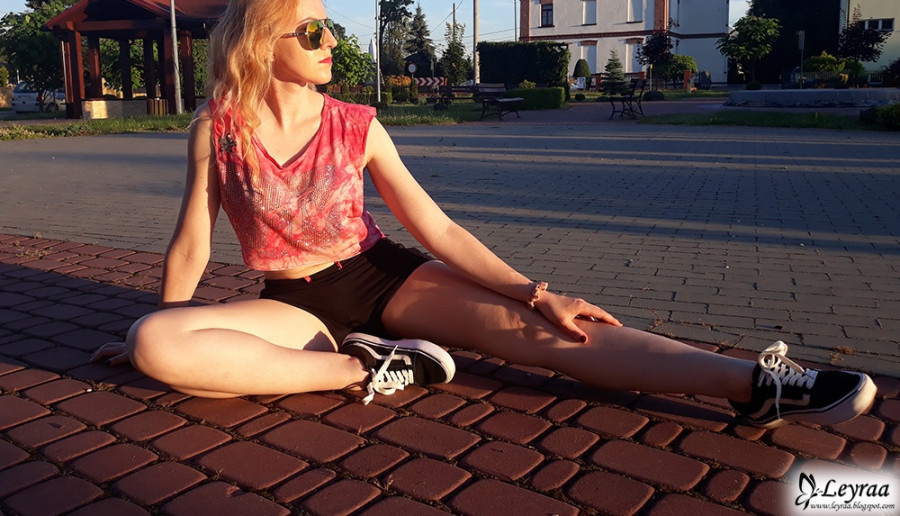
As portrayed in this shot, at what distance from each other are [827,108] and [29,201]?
1997 centimetres

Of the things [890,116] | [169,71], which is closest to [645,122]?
[890,116]

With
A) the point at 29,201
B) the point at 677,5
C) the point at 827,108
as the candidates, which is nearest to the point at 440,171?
the point at 29,201

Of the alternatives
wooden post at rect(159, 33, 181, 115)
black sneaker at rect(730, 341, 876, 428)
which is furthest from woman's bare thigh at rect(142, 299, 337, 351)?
wooden post at rect(159, 33, 181, 115)

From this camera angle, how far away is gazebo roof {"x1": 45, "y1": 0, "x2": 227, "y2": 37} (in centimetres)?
2514

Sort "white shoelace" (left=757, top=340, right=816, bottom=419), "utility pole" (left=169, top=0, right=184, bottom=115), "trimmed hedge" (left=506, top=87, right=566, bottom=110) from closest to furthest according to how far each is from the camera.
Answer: "white shoelace" (left=757, top=340, right=816, bottom=419), "utility pole" (left=169, top=0, right=184, bottom=115), "trimmed hedge" (left=506, top=87, right=566, bottom=110)

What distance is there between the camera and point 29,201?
7820 mm

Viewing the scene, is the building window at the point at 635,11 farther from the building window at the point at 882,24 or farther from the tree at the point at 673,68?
the building window at the point at 882,24

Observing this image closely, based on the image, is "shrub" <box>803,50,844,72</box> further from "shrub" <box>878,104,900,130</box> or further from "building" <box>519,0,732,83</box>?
"shrub" <box>878,104,900,130</box>

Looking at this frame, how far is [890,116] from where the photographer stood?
15578 millimetres

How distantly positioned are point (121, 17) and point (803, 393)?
2778cm

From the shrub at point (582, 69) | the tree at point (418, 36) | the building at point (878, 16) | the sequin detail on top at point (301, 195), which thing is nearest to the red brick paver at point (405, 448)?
the sequin detail on top at point (301, 195)

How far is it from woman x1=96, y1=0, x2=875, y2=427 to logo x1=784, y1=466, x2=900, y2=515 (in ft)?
0.74

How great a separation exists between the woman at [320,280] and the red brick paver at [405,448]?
130mm

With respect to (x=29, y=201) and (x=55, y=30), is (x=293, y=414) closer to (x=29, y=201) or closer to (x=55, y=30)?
(x=29, y=201)
